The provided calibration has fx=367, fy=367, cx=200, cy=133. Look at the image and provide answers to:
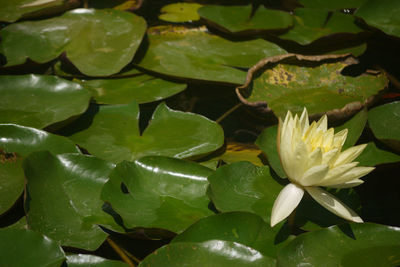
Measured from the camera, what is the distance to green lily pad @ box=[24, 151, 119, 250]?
121 cm

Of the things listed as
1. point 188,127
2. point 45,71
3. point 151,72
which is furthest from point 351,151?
point 45,71

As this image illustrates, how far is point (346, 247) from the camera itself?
44.3 inches

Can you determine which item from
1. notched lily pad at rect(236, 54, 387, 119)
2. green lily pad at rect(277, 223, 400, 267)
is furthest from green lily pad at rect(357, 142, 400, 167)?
green lily pad at rect(277, 223, 400, 267)

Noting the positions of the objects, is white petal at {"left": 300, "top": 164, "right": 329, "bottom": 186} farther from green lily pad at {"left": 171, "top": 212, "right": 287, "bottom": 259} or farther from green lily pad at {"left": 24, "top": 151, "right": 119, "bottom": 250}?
green lily pad at {"left": 24, "top": 151, "right": 119, "bottom": 250}

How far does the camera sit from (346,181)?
1165 mm

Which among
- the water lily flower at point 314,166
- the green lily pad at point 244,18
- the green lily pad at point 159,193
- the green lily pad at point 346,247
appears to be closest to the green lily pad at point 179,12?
the green lily pad at point 244,18

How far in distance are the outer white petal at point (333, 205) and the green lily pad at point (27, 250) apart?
0.80 m

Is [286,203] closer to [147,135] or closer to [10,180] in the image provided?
[147,135]

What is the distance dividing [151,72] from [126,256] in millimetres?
1150

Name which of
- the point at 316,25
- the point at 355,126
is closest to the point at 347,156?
the point at 355,126

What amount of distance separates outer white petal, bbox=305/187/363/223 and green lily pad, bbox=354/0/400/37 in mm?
1526

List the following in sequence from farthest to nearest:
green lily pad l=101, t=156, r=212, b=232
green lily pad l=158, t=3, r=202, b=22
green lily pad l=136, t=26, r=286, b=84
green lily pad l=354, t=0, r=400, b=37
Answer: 1. green lily pad l=158, t=3, r=202, b=22
2. green lily pad l=354, t=0, r=400, b=37
3. green lily pad l=136, t=26, r=286, b=84
4. green lily pad l=101, t=156, r=212, b=232

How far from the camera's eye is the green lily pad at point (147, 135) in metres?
1.56

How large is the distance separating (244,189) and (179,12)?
1.92 metres
